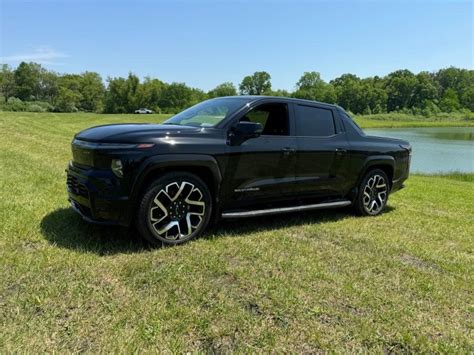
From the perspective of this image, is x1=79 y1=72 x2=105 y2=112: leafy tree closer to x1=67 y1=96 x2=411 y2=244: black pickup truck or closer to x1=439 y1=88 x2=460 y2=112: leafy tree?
x1=439 y1=88 x2=460 y2=112: leafy tree

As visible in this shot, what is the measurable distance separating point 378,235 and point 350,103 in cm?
11905

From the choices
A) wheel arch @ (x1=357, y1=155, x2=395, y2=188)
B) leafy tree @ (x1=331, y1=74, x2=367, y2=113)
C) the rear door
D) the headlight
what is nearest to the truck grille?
the headlight

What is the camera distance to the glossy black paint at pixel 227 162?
3.99 metres

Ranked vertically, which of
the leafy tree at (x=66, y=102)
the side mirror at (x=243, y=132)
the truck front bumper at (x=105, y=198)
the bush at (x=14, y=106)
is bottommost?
the truck front bumper at (x=105, y=198)

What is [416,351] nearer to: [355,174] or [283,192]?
[283,192]

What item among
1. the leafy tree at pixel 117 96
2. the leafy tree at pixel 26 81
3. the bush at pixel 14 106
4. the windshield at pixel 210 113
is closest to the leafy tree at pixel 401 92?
the leafy tree at pixel 117 96

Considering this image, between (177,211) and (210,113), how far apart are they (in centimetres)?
142

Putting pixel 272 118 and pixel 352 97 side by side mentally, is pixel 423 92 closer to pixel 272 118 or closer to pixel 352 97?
pixel 352 97

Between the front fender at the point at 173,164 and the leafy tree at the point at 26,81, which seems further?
the leafy tree at the point at 26,81

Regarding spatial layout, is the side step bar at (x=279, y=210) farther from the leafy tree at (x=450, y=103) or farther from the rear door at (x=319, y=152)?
the leafy tree at (x=450, y=103)

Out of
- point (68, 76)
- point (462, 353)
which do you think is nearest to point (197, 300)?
point (462, 353)

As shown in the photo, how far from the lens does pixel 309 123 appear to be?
5.53 meters

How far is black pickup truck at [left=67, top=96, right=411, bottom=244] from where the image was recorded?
401 cm

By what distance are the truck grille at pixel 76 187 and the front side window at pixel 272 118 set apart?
81.3 inches
